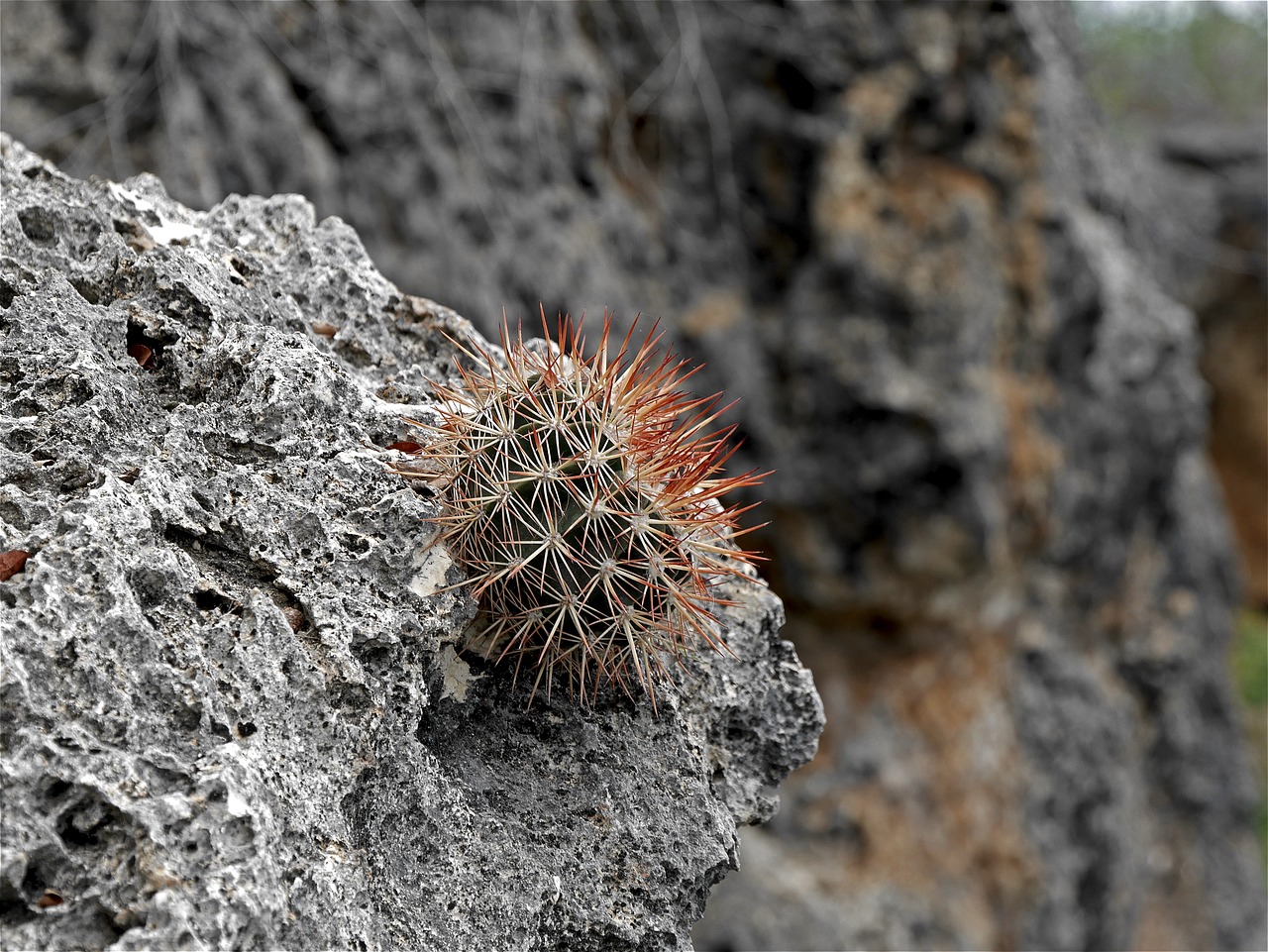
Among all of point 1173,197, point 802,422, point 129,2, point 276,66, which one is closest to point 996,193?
point 802,422

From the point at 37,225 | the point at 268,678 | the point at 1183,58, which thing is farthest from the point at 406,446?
the point at 1183,58

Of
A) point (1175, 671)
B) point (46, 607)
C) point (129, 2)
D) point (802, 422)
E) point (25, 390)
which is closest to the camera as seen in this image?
point (46, 607)

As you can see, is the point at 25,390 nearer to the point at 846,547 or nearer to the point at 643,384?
the point at 643,384

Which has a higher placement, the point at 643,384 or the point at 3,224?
the point at 643,384

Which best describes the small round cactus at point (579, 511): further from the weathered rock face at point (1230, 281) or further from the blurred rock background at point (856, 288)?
the weathered rock face at point (1230, 281)

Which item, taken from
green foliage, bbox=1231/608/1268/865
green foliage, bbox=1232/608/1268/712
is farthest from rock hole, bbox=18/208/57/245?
green foliage, bbox=1232/608/1268/712

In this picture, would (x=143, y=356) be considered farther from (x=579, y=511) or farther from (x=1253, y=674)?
(x=1253, y=674)

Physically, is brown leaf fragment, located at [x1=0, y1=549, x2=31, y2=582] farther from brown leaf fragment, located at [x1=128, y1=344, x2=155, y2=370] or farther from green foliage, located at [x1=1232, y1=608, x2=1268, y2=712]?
green foliage, located at [x1=1232, y1=608, x2=1268, y2=712]
